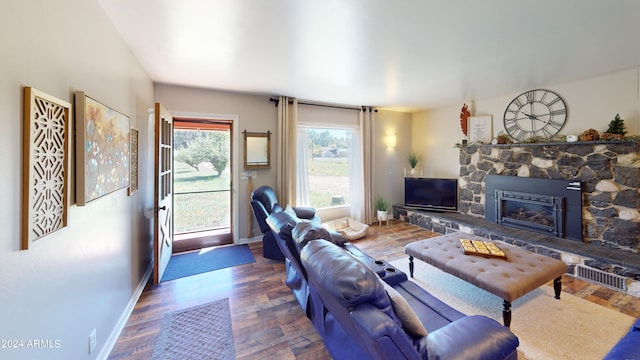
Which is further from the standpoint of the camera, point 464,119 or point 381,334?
point 464,119

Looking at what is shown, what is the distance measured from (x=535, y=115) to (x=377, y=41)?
3327 mm

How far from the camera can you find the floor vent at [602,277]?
9.05 feet

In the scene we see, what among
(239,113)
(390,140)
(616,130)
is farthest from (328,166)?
(616,130)

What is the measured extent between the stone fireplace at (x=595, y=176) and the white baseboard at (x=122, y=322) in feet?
17.8

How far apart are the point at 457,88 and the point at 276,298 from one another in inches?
156

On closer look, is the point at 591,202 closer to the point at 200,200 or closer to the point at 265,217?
the point at 265,217

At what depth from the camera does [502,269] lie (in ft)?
7.72

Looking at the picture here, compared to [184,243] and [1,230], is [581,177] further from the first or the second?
[184,243]

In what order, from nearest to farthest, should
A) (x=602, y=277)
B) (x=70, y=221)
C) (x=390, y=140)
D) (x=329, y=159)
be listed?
(x=70, y=221)
(x=602, y=277)
(x=329, y=159)
(x=390, y=140)

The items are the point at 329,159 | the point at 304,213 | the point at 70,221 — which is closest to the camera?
the point at 70,221

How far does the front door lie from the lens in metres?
2.78

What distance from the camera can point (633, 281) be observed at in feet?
8.78

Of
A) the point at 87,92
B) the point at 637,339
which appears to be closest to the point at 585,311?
the point at 637,339

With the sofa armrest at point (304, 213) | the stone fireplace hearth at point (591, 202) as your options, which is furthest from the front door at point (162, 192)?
the stone fireplace hearth at point (591, 202)
